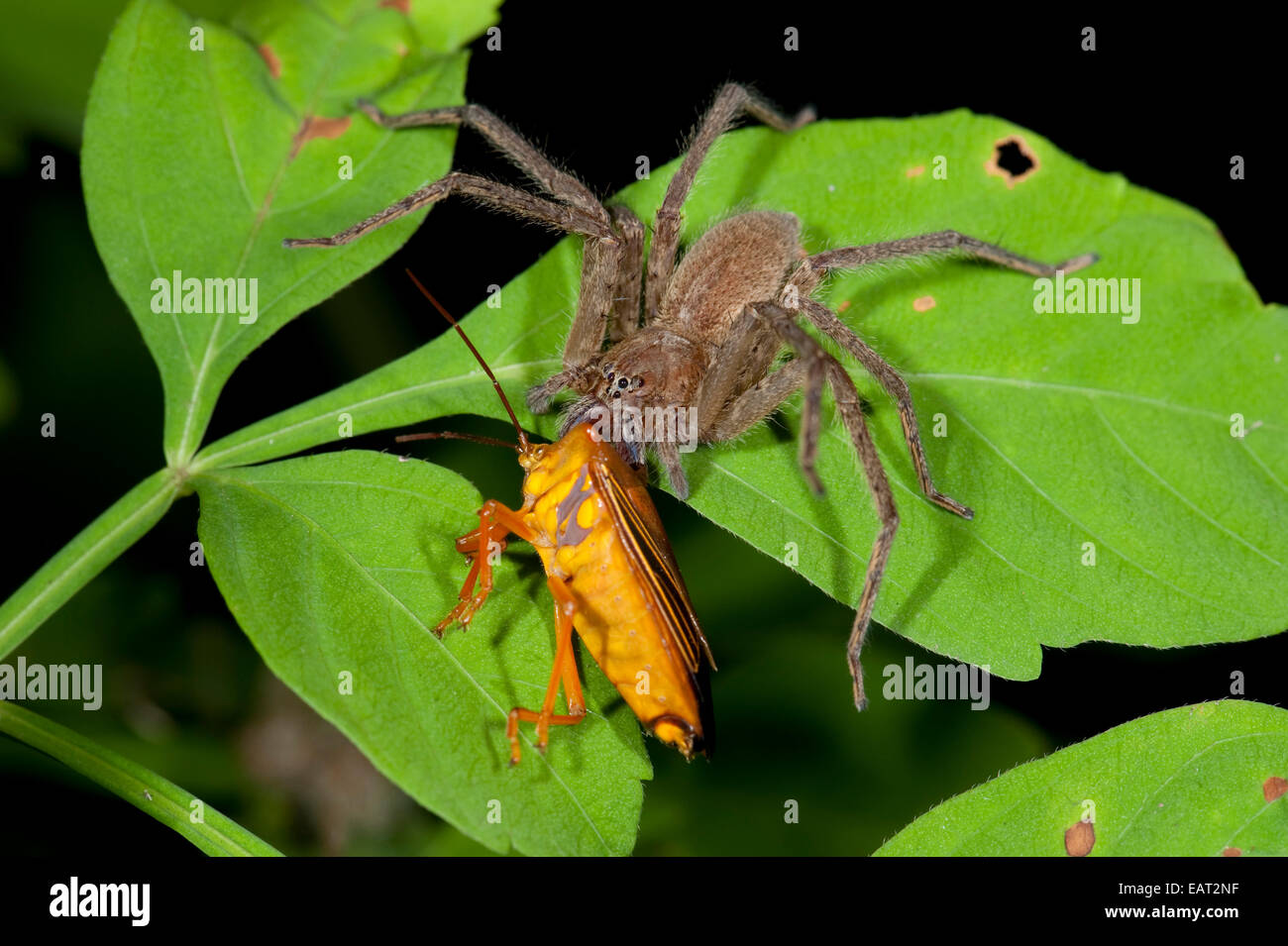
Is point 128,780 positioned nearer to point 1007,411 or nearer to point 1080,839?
point 1080,839

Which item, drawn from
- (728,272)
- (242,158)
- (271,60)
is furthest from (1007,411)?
(271,60)

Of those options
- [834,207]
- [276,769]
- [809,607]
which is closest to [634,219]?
[834,207]

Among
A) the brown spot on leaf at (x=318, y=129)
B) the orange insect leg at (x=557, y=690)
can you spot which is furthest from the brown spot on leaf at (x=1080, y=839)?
the brown spot on leaf at (x=318, y=129)

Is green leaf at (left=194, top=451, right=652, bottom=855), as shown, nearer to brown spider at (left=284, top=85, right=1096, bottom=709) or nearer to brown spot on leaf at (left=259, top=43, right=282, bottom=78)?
brown spider at (left=284, top=85, right=1096, bottom=709)

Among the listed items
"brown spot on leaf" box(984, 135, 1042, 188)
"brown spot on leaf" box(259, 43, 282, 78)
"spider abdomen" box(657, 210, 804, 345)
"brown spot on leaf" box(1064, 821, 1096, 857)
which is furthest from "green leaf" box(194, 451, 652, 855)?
"brown spot on leaf" box(984, 135, 1042, 188)

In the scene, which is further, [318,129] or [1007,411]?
[318,129]

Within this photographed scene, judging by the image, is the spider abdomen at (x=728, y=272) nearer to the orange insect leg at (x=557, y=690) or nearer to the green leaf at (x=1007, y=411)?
the green leaf at (x=1007, y=411)

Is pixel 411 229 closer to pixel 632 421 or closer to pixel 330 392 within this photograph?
pixel 330 392
